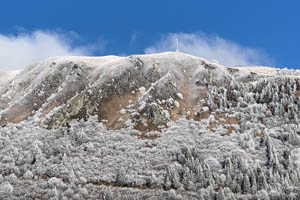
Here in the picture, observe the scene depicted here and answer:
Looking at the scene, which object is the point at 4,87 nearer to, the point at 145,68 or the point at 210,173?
the point at 145,68

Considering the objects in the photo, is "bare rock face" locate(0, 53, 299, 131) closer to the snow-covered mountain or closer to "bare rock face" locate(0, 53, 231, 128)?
"bare rock face" locate(0, 53, 231, 128)

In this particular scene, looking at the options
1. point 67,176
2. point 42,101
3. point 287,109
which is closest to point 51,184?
point 67,176

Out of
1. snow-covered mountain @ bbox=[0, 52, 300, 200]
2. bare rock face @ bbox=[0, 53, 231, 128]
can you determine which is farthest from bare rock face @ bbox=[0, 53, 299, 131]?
snow-covered mountain @ bbox=[0, 52, 300, 200]

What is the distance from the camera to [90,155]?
58500 mm

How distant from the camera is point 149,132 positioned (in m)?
63.8

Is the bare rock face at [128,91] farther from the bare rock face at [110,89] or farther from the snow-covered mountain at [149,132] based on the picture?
the snow-covered mountain at [149,132]

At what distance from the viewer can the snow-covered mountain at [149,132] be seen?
160 ft

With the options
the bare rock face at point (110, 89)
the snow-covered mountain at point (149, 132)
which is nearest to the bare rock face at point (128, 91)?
the bare rock face at point (110, 89)

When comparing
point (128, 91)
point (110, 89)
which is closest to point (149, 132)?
point (128, 91)

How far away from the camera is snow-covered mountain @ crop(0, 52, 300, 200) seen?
48.7 metres

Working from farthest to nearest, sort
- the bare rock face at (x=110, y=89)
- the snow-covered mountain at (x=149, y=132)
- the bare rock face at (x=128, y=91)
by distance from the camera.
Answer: the bare rock face at (x=110, y=89)
the bare rock face at (x=128, y=91)
the snow-covered mountain at (x=149, y=132)

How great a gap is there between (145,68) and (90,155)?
120 feet

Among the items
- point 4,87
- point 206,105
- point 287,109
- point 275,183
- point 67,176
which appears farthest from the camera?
point 4,87

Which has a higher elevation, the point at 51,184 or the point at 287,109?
the point at 287,109
